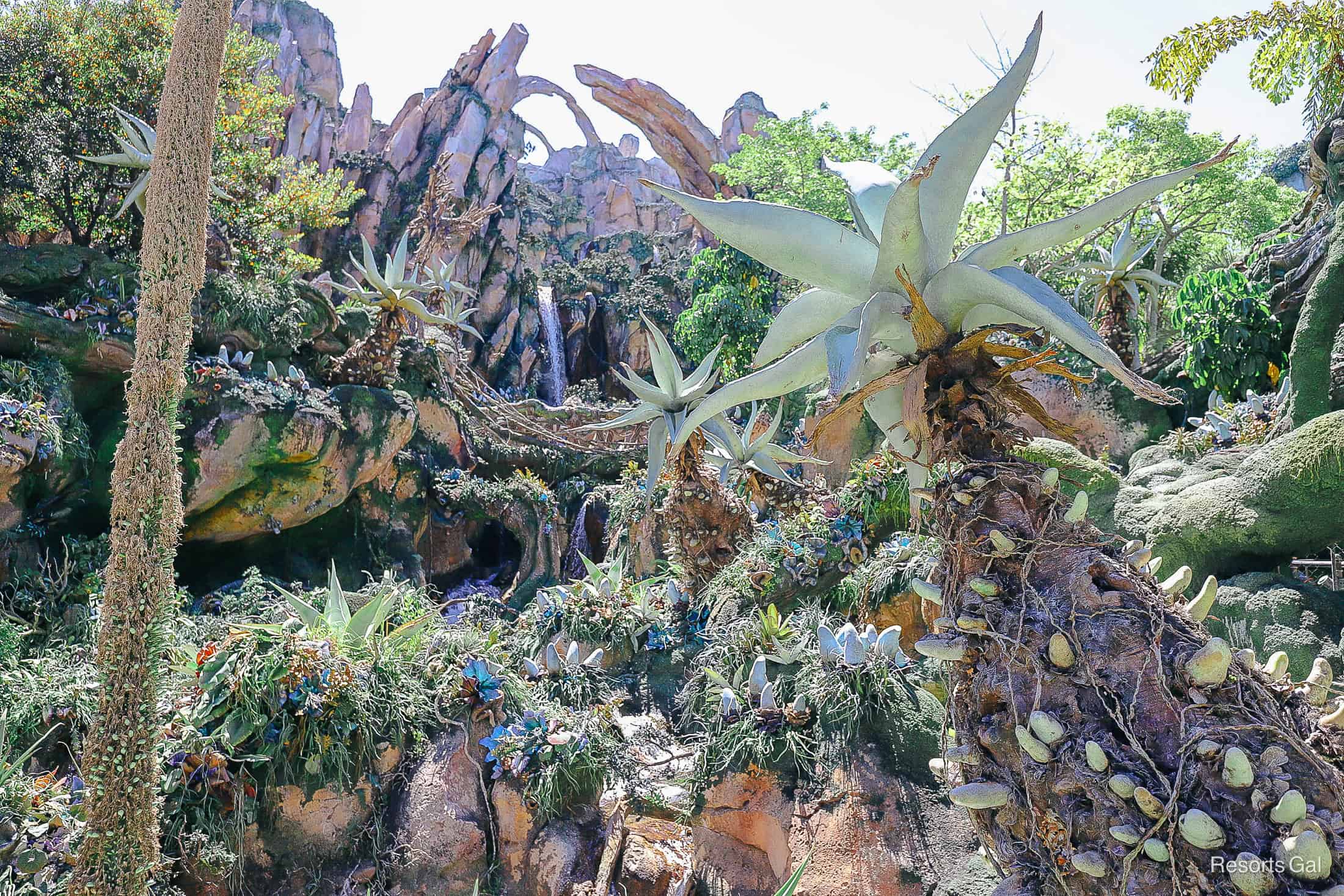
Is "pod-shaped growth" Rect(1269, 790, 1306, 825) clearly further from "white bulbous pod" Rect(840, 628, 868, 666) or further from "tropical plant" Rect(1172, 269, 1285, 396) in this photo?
"tropical plant" Rect(1172, 269, 1285, 396)

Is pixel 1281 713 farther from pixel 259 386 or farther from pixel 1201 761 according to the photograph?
pixel 259 386

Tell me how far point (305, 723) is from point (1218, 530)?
5145 mm

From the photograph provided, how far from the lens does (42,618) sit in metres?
6.86

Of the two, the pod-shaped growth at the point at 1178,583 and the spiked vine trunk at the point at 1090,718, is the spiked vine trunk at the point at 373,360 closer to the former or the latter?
the spiked vine trunk at the point at 1090,718

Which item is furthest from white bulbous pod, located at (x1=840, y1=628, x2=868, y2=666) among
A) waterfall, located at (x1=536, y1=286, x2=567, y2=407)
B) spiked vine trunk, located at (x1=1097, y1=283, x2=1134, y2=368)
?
waterfall, located at (x1=536, y1=286, x2=567, y2=407)

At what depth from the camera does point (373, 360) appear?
34.7ft

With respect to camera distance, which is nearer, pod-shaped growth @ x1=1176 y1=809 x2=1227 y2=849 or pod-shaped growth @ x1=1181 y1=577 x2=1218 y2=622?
pod-shaped growth @ x1=1176 y1=809 x2=1227 y2=849

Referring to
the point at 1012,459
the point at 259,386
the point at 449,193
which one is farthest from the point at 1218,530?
the point at 449,193

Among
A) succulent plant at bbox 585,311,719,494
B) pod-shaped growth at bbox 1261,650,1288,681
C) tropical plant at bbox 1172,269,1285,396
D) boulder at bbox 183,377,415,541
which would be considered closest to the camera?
pod-shaped growth at bbox 1261,650,1288,681

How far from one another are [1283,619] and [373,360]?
9.78 m

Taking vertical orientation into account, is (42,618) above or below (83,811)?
above

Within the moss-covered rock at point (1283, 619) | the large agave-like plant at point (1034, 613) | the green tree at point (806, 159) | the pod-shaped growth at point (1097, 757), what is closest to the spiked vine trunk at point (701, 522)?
the moss-covered rock at point (1283, 619)

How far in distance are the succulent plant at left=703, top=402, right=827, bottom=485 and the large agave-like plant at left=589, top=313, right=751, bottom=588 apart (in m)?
0.14

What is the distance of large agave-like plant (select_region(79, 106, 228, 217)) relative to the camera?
8.89 metres
